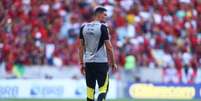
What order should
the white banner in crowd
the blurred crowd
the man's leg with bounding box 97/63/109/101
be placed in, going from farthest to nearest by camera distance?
the blurred crowd, the white banner in crowd, the man's leg with bounding box 97/63/109/101

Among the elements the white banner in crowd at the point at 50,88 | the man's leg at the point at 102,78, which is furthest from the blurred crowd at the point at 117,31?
the man's leg at the point at 102,78

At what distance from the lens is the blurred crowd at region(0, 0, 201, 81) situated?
2322 centimetres

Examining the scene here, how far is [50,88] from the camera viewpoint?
69.7 feet

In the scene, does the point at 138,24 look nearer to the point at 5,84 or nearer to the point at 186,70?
the point at 186,70

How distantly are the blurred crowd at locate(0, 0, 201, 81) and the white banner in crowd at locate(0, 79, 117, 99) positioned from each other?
1376 millimetres

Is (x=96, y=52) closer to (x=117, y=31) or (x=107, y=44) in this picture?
(x=107, y=44)

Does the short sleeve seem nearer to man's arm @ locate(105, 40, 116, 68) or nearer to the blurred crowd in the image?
man's arm @ locate(105, 40, 116, 68)

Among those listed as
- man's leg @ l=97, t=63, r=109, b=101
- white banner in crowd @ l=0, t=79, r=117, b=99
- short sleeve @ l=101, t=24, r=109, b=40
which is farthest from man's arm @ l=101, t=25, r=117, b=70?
white banner in crowd @ l=0, t=79, r=117, b=99

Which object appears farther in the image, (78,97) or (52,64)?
(52,64)

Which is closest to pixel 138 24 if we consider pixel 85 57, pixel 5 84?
pixel 5 84

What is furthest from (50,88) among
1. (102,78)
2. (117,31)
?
(102,78)

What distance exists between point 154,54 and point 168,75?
45.4 inches

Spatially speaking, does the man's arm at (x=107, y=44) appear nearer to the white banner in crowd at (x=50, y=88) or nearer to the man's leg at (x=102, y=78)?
the man's leg at (x=102, y=78)

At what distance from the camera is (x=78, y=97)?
68.8 feet
